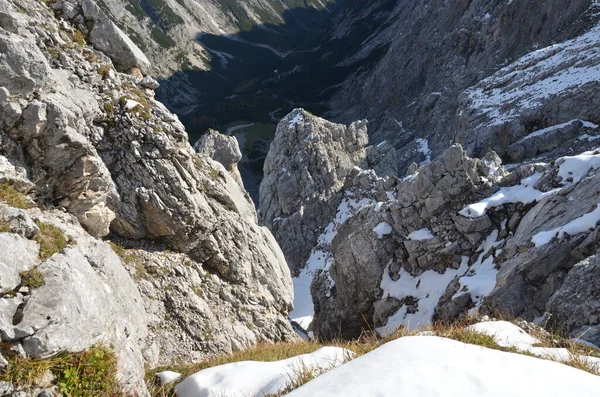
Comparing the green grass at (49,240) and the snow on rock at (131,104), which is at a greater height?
the snow on rock at (131,104)

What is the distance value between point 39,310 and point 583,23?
68233 mm

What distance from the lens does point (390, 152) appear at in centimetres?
6588

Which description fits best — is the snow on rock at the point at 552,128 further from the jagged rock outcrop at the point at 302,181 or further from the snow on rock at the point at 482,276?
the snow on rock at the point at 482,276

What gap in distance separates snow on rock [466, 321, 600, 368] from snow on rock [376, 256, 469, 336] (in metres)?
12.4

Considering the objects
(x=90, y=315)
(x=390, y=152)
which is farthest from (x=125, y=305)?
(x=390, y=152)

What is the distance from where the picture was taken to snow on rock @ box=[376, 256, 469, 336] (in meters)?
20.5

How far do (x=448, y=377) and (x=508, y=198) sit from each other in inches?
766

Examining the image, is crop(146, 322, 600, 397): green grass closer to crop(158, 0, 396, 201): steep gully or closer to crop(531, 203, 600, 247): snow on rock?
crop(531, 203, 600, 247): snow on rock

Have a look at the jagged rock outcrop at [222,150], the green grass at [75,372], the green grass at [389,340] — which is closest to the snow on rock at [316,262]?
the jagged rock outcrop at [222,150]

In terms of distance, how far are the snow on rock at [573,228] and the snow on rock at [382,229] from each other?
10.0 m

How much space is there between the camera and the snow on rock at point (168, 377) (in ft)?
27.9

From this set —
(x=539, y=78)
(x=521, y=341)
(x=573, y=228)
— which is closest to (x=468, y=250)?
(x=573, y=228)

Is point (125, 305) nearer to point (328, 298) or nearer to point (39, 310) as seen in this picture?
point (39, 310)

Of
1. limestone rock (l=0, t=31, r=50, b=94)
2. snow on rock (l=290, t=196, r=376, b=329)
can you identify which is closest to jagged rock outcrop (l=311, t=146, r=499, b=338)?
snow on rock (l=290, t=196, r=376, b=329)
